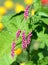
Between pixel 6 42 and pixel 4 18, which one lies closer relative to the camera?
pixel 6 42

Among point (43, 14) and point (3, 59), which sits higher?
point (43, 14)

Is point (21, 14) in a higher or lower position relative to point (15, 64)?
higher

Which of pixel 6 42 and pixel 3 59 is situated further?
pixel 3 59

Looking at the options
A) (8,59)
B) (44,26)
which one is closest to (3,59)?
(8,59)

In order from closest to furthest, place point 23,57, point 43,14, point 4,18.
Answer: point 43,14
point 4,18
point 23,57

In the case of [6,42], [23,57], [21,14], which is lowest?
[23,57]

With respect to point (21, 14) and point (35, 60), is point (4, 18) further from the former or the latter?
point (35, 60)

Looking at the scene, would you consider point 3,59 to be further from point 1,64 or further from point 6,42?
point 6,42

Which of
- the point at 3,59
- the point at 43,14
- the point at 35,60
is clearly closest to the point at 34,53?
the point at 35,60

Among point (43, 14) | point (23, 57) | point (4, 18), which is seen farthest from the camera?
point (23, 57)
